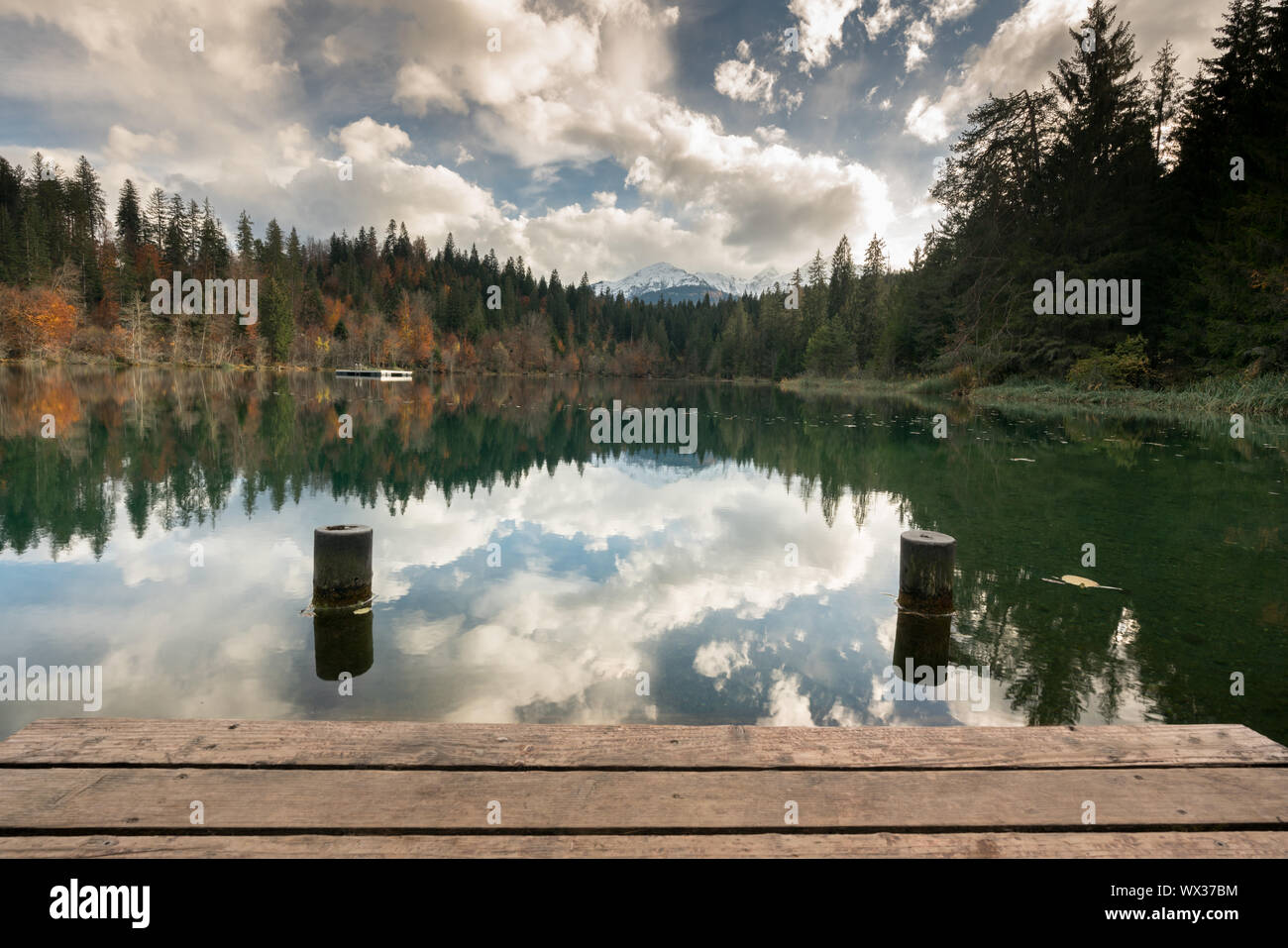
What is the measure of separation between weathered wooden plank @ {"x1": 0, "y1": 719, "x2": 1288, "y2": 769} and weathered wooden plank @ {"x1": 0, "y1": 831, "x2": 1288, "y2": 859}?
0.43 meters

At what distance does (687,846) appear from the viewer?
195cm

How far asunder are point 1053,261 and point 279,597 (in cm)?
3816

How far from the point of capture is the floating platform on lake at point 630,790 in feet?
6.41

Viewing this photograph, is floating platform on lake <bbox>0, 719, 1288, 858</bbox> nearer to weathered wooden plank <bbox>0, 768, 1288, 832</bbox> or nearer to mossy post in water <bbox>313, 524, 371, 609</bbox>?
weathered wooden plank <bbox>0, 768, 1288, 832</bbox>

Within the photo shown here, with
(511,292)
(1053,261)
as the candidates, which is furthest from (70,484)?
(511,292)

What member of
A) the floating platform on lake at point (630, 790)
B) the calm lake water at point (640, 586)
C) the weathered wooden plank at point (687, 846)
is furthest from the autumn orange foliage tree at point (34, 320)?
the weathered wooden plank at point (687, 846)

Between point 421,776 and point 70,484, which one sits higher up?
point 70,484

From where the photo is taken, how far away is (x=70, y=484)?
10.5 meters

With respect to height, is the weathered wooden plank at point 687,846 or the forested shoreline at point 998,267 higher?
the forested shoreline at point 998,267

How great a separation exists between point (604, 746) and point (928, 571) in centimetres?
406

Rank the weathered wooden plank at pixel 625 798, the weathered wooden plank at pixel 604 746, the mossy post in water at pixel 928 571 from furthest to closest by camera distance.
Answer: the mossy post in water at pixel 928 571 < the weathered wooden plank at pixel 604 746 < the weathered wooden plank at pixel 625 798

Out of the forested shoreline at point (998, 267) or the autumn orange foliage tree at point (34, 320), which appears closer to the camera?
the forested shoreline at point (998, 267)

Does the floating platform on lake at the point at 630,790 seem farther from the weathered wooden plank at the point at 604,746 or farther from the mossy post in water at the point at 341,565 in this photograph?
the mossy post in water at the point at 341,565
